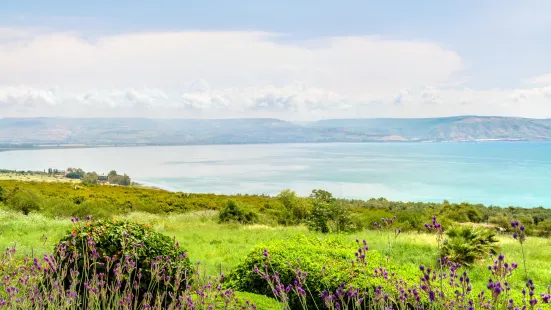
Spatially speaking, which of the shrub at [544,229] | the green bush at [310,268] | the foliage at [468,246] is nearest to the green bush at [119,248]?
the green bush at [310,268]

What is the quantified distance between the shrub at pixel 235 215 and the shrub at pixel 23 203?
9.22 m

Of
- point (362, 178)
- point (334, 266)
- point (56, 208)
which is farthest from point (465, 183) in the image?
point (334, 266)

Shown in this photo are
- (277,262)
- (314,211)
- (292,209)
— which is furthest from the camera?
(292,209)

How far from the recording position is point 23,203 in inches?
819

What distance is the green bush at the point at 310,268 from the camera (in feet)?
18.3

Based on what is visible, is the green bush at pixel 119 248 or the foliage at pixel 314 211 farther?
the foliage at pixel 314 211

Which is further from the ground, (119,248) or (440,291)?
(440,291)

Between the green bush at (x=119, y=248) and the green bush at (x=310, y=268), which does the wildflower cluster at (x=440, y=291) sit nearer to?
the green bush at (x=310, y=268)

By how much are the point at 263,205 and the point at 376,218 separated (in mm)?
11922

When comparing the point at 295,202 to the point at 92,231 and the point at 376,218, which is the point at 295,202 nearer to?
the point at 376,218

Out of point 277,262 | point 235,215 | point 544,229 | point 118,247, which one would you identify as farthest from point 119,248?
point 544,229

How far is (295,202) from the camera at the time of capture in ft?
87.7

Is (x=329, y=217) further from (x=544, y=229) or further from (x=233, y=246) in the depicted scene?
(x=544, y=229)

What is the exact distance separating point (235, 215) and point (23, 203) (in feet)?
33.8
